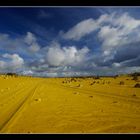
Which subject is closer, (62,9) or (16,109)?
(62,9)

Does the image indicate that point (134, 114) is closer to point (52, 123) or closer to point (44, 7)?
point (52, 123)

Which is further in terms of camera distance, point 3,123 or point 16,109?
point 16,109

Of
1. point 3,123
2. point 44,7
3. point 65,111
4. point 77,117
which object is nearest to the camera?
point 44,7

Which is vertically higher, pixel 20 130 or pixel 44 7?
pixel 44 7
